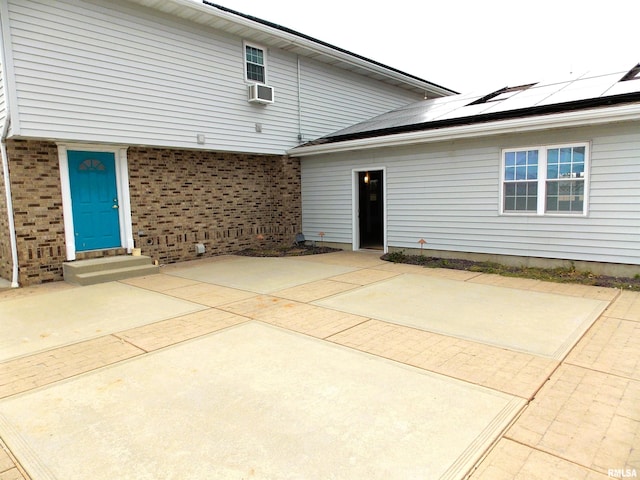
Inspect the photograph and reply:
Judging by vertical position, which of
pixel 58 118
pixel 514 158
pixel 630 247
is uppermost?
pixel 58 118

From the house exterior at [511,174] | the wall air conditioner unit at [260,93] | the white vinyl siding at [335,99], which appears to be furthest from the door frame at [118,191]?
the white vinyl siding at [335,99]

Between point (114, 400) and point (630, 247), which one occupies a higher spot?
point (630, 247)

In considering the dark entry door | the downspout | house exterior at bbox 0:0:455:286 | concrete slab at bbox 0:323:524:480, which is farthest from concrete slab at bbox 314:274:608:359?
the dark entry door

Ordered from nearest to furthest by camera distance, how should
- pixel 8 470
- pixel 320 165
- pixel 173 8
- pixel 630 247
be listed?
pixel 8 470 < pixel 630 247 < pixel 173 8 < pixel 320 165

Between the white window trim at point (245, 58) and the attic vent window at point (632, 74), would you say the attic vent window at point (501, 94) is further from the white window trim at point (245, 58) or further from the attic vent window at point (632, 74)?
the white window trim at point (245, 58)

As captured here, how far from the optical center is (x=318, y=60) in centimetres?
1222

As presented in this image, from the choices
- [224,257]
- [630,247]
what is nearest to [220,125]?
[224,257]

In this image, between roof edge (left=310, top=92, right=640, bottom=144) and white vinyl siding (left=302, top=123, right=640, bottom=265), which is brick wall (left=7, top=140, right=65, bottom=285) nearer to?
white vinyl siding (left=302, top=123, right=640, bottom=265)

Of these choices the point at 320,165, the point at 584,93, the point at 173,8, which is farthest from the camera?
the point at 320,165

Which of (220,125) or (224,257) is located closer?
(220,125)

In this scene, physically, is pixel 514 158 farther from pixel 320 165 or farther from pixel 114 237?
pixel 114 237

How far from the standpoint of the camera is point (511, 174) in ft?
27.8

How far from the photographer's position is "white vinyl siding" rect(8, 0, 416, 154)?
733cm

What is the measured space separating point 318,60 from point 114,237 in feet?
24.1
